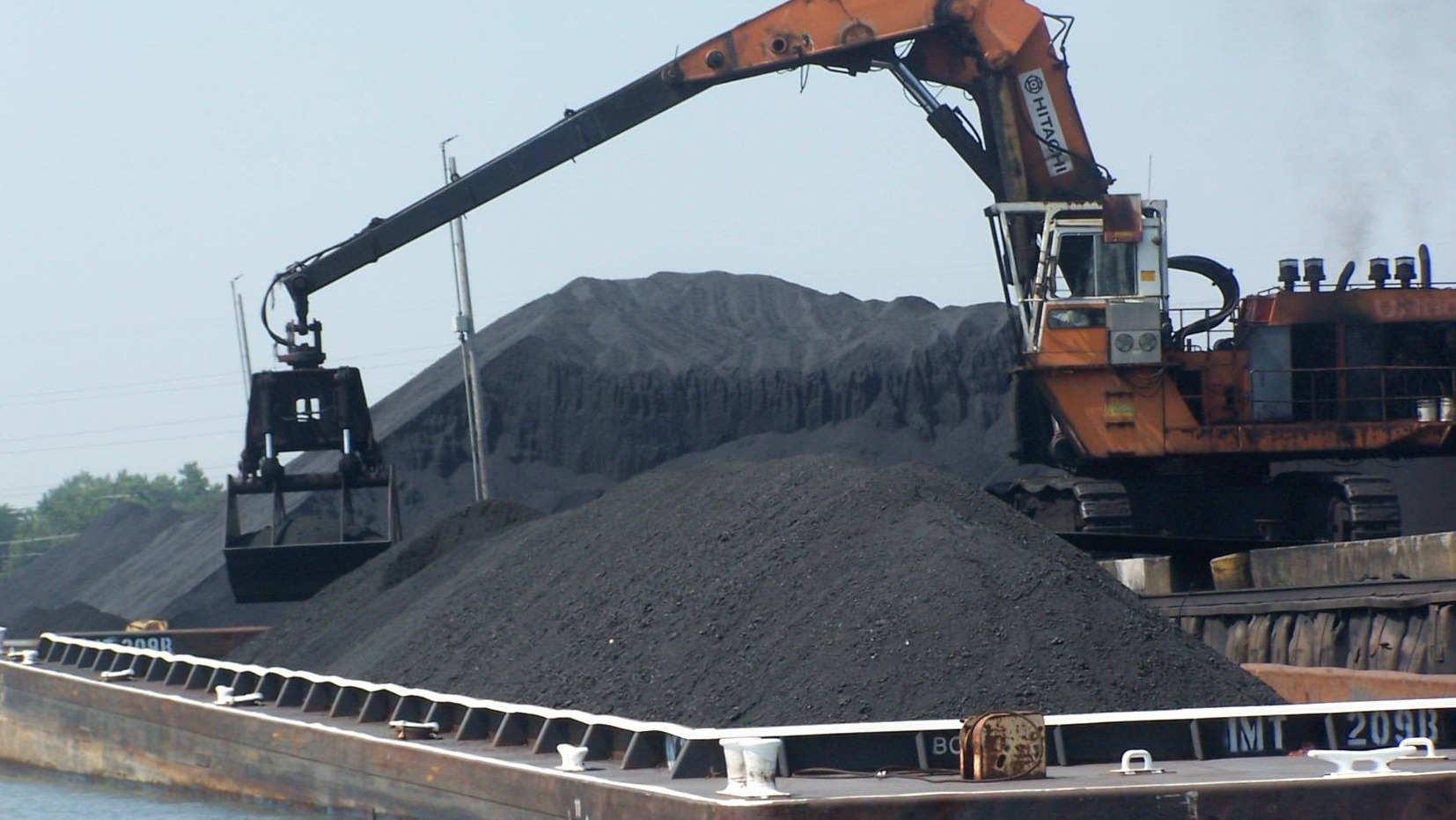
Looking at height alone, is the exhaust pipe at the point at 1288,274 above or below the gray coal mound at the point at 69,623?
above

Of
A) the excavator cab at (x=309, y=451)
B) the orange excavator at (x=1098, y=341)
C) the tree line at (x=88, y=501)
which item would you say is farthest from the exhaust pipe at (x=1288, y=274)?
the tree line at (x=88, y=501)

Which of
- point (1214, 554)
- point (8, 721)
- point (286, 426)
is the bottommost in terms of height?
point (8, 721)

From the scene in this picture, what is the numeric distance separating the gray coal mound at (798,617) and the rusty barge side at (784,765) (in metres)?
0.53

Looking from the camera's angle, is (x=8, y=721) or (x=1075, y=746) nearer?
(x=1075, y=746)

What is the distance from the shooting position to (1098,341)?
55.0 feet

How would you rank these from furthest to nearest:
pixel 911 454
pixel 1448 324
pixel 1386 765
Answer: pixel 911 454 < pixel 1448 324 < pixel 1386 765

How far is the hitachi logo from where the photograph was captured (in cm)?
1803

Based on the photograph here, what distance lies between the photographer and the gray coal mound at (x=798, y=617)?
369 inches

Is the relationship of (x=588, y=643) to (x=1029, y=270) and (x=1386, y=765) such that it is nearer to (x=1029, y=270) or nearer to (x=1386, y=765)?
(x=1386, y=765)

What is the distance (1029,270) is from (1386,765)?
33.3ft

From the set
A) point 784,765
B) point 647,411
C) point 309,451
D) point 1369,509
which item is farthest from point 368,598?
point 647,411

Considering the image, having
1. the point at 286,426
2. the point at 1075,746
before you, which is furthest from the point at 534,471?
the point at 1075,746

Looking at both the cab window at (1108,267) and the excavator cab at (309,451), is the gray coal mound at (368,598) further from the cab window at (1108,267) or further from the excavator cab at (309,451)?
the cab window at (1108,267)

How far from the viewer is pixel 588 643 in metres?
11.4
